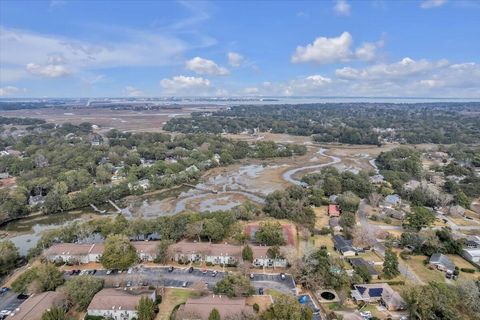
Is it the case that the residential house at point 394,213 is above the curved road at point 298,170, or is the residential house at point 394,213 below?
above

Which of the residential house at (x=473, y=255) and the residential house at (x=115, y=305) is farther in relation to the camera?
the residential house at (x=473, y=255)

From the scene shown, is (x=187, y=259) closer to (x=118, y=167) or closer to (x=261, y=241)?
(x=261, y=241)

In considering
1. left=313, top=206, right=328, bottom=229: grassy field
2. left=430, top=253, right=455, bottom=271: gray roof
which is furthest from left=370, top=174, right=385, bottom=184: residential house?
left=430, top=253, right=455, bottom=271: gray roof

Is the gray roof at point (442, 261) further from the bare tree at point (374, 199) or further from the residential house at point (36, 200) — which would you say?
the residential house at point (36, 200)

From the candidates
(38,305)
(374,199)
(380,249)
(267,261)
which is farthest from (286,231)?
(38,305)

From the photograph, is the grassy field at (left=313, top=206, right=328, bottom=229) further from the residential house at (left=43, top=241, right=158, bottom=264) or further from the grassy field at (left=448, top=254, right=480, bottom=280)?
the residential house at (left=43, top=241, right=158, bottom=264)

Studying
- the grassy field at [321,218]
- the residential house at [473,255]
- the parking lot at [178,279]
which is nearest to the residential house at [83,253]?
the parking lot at [178,279]
